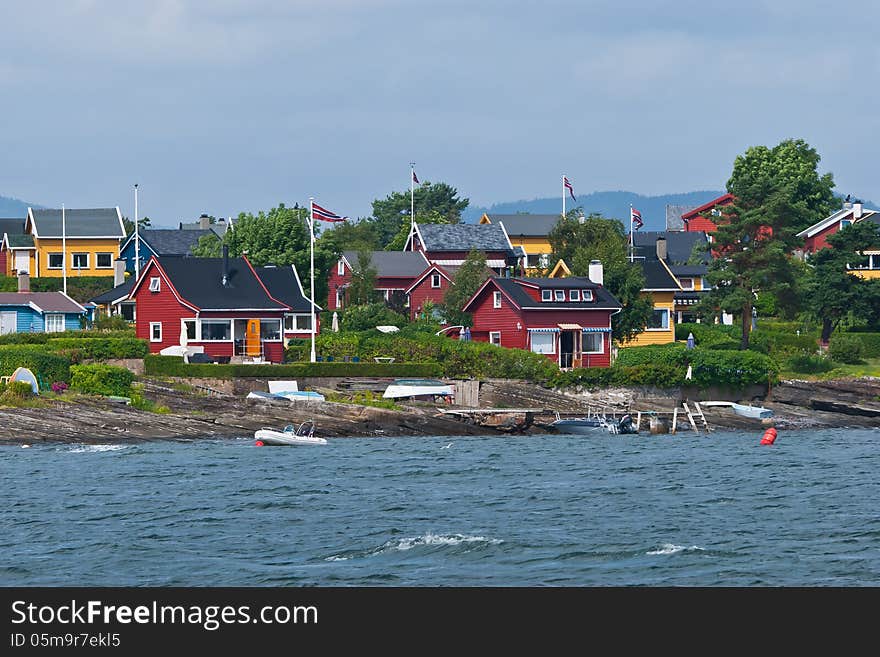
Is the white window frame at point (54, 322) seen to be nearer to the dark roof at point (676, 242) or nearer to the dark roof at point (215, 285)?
the dark roof at point (215, 285)

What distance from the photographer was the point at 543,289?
92875 millimetres

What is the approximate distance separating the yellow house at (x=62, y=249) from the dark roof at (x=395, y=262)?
18.9 metres

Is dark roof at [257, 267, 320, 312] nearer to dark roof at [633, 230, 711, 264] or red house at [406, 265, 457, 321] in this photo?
red house at [406, 265, 457, 321]

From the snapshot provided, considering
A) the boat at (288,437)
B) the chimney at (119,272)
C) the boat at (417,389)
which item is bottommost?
the boat at (288,437)

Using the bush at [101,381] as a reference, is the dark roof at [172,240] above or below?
above

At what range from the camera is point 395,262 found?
125m

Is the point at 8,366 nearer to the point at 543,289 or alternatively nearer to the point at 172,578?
the point at 543,289

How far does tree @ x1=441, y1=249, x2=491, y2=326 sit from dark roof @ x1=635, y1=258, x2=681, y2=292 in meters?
12.0

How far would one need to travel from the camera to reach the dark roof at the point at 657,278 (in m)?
111

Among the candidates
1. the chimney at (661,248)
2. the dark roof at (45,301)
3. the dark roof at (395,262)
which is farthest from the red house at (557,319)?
the chimney at (661,248)

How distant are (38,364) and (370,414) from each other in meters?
16.3

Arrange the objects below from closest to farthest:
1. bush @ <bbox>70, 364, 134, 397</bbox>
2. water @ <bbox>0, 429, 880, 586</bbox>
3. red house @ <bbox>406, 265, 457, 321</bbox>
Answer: water @ <bbox>0, 429, 880, 586</bbox>
bush @ <bbox>70, 364, 134, 397</bbox>
red house @ <bbox>406, 265, 457, 321</bbox>

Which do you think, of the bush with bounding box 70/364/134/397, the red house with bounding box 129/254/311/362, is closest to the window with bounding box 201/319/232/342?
the red house with bounding box 129/254/311/362

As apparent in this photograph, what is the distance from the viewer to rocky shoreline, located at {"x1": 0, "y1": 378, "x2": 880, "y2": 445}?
70000 millimetres
